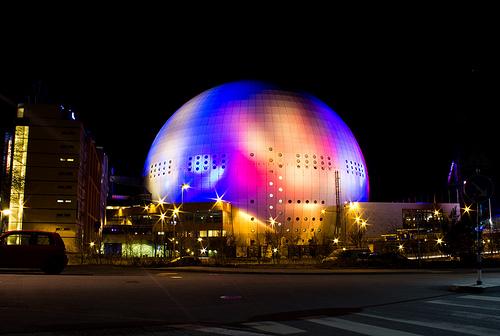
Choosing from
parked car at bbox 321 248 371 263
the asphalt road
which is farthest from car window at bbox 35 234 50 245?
parked car at bbox 321 248 371 263

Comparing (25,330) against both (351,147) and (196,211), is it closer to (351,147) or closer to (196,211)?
(196,211)

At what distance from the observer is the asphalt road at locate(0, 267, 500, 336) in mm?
9336

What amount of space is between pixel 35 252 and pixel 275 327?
646 inches

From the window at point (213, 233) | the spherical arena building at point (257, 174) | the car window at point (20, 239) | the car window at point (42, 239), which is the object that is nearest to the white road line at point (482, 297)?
the car window at point (42, 239)

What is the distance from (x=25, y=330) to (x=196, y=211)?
73431mm

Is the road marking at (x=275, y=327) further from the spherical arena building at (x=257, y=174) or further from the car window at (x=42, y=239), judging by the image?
the spherical arena building at (x=257, y=174)

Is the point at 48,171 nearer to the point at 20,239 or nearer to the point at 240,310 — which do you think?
the point at 20,239

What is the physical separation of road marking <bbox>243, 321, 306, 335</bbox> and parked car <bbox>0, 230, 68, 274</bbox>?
618 inches

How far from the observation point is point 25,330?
888cm

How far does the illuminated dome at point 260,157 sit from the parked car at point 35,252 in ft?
197

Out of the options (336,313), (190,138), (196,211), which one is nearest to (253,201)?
(196,211)

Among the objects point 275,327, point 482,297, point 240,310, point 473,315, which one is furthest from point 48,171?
point 473,315

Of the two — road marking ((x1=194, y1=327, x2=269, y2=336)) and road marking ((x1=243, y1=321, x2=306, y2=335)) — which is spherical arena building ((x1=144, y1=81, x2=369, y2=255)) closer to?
road marking ((x1=243, y1=321, x2=306, y2=335))

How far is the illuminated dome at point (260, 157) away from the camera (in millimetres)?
83188
